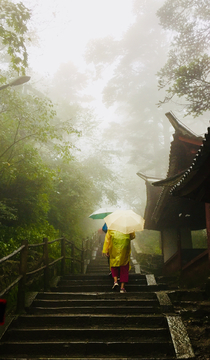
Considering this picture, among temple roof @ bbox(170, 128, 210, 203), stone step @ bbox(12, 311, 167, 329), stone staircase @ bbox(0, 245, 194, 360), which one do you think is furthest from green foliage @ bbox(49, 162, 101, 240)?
temple roof @ bbox(170, 128, 210, 203)

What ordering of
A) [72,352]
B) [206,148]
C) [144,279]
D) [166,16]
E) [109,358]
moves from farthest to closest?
[166,16]
[144,279]
[72,352]
[109,358]
[206,148]

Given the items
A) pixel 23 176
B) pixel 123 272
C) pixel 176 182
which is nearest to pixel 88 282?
pixel 123 272

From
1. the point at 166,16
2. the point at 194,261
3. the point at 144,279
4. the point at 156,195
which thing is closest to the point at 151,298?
the point at 144,279

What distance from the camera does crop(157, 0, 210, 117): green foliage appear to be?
28.7 ft

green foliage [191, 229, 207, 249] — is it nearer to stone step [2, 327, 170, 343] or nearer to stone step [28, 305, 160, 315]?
stone step [28, 305, 160, 315]

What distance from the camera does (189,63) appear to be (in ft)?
30.5

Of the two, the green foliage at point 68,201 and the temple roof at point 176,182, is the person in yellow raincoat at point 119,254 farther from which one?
the green foliage at point 68,201

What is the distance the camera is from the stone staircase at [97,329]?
12.1 ft

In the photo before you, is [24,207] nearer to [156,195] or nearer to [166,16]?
[156,195]

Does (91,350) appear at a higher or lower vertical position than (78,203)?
lower

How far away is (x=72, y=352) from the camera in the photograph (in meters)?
3.71

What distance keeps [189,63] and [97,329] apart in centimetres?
915

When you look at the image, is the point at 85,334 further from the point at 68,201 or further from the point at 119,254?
the point at 68,201

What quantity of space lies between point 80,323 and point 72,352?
0.67m
